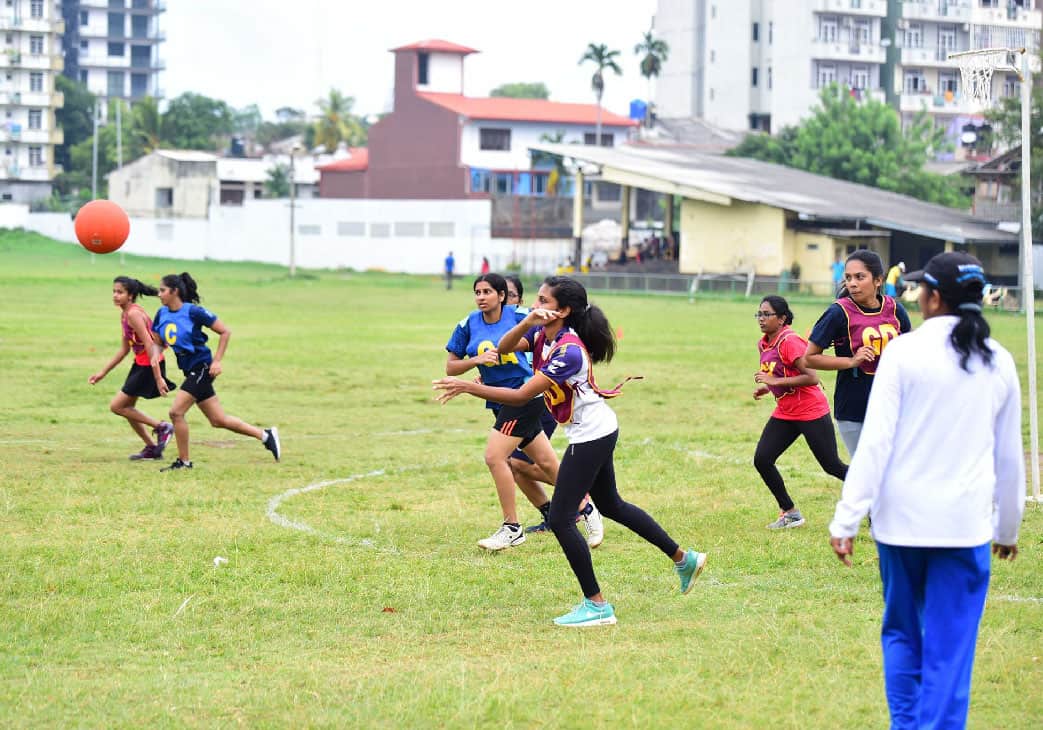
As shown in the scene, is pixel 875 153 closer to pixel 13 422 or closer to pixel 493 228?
pixel 493 228

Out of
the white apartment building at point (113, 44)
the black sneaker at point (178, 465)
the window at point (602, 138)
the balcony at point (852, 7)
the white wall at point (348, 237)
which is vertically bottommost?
the black sneaker at point (178, 465)

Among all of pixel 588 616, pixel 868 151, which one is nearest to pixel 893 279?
pixel 588 616

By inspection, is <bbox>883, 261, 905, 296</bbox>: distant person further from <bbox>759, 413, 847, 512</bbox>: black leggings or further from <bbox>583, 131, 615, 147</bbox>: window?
<bbox>583, 131, 615, 147</bbox>: window

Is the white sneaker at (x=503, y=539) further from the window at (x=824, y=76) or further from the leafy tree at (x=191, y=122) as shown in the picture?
the leafy tree at (x=191, y=122)

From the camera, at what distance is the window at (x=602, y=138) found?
93000 mm

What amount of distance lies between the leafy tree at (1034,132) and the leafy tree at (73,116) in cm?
7863

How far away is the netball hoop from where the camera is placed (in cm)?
1123

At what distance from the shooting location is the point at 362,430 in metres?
17.4

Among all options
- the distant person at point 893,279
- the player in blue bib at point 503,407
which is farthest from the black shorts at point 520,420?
the distant person at point 893,279

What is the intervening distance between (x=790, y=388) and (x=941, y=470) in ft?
18.9

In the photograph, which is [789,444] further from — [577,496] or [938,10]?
[938,10]

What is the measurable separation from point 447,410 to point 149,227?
67416mm

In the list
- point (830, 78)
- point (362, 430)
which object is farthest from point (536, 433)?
point (830, 78)

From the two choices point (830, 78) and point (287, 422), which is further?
point (830, 78)
